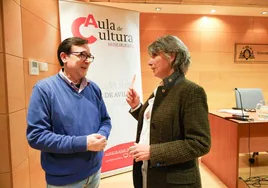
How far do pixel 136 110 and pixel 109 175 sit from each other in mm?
1895

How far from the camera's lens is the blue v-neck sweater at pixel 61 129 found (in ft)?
3.65

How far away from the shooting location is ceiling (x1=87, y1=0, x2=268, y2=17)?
3.68m

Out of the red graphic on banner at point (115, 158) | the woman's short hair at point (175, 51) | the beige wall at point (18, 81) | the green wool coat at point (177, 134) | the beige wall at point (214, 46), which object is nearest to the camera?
the green wool coat at point (177, 134)

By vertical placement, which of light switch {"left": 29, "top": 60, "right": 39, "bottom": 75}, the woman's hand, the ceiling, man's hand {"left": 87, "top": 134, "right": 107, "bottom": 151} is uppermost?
the ceiling

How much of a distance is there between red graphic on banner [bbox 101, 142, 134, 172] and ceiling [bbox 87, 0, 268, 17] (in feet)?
7.62

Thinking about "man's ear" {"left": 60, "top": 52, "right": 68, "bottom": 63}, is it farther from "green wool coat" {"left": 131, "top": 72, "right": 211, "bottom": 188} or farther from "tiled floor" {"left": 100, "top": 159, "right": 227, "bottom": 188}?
"tiled floor" {"left": 100, "top": 159, "right": 227, "bottom": 188}

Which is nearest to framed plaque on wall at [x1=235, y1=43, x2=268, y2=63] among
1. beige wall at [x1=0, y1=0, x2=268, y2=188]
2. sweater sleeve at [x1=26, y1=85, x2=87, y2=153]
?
beige wall at [x1=0, y1=0, x2=268, y2=188]

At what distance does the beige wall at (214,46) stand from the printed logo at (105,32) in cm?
157

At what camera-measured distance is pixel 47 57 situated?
2.36 metres

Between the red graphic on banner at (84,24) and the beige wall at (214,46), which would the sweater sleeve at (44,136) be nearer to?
the red graphic on banner at (84,24)

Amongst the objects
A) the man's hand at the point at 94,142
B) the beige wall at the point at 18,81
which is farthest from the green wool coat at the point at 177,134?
the beige wall at the point at 18,81

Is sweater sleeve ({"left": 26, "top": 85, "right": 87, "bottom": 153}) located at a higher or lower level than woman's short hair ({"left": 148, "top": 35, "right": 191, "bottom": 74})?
lower

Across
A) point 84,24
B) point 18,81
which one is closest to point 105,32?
point 84,24

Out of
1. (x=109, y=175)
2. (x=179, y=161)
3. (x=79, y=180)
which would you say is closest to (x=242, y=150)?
(x=109, y=175)
